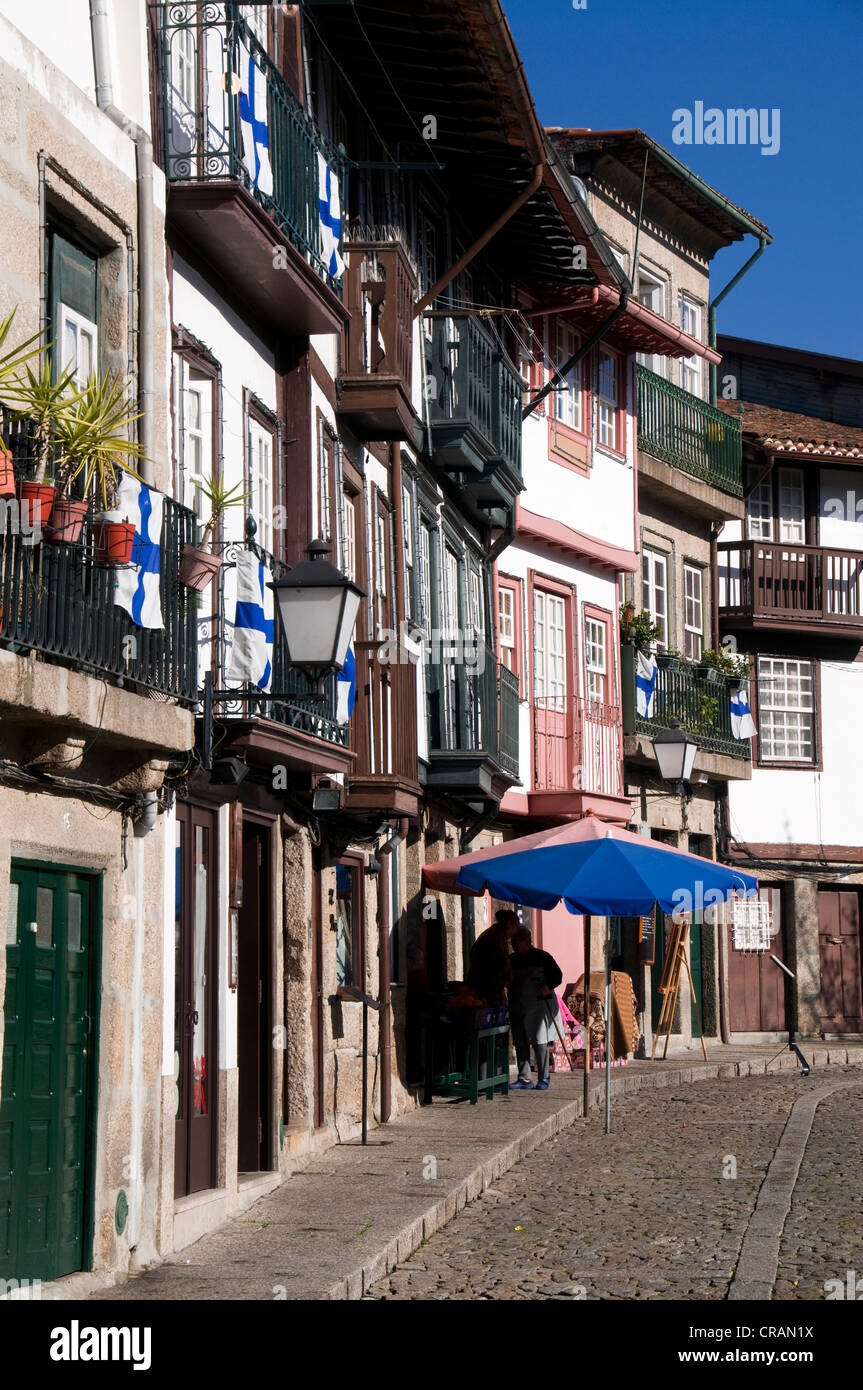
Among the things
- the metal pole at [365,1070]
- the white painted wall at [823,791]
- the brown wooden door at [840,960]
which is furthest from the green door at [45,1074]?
the brown wooden door at [840,960]

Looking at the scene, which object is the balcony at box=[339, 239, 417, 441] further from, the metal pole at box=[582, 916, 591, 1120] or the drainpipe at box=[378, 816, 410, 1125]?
the metal pole at box=[582, 916, 591, 1120]

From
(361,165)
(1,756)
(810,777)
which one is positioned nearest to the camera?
(1,756)

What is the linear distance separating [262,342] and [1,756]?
5802 mm

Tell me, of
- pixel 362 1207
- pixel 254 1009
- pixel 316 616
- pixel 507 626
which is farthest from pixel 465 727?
pixel 316 616

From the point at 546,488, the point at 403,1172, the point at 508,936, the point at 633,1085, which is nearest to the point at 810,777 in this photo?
the point at 546,488

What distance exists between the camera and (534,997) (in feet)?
67.6

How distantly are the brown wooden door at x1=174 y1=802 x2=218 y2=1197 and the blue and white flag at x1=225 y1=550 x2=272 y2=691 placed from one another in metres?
0.81

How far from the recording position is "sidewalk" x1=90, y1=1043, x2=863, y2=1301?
923 centimetres

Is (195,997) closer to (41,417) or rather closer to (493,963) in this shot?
(41,417)

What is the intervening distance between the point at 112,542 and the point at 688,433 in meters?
21.6

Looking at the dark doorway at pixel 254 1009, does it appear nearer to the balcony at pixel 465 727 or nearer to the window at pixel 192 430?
the window at pixel 192 430

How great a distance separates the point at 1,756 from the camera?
848 centimetres

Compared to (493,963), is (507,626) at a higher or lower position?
higher

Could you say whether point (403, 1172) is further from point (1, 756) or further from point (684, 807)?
point (684, 807)
